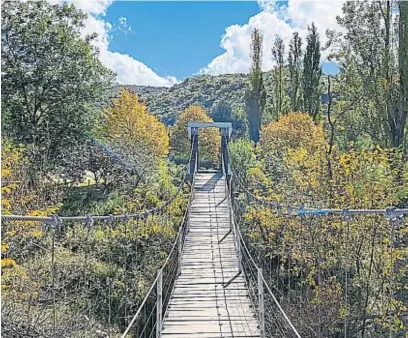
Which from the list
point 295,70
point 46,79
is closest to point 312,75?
point 295,70

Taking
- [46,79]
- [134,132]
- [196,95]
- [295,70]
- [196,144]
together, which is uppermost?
[196,95]

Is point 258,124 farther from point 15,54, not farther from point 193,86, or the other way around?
point 193,86

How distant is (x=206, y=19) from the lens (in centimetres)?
804

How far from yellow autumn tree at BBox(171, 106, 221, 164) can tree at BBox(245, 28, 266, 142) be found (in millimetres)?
1378

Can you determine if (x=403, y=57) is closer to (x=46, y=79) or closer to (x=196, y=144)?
(x=196, y=144)

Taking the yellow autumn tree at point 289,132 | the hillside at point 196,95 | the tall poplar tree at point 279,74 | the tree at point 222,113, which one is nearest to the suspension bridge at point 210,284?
the yellow autumn tree at point 289,132

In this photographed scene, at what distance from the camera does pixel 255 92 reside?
56.5 feet

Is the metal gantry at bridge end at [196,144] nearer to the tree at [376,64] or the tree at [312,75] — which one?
the tree at [312,75]

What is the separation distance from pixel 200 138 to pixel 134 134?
4.59 metres

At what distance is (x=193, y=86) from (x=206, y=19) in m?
25.7

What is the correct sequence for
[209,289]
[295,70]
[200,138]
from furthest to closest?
[200,138] → [295,70] → [209,289]

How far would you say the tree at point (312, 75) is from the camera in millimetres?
14812

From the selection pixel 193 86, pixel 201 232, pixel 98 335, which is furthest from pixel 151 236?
pixel 193 86

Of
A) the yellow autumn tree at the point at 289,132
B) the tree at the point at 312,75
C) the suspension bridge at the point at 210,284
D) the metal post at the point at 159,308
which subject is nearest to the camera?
the suspension bridge at the point at 210,284
